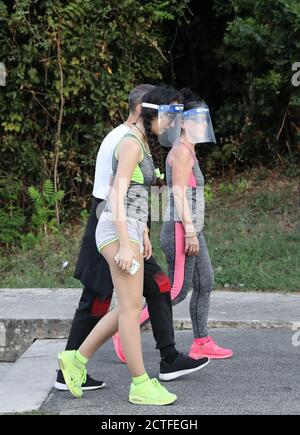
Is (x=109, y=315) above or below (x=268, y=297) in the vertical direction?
above

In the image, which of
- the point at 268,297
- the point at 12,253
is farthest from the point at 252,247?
the point at 12,253

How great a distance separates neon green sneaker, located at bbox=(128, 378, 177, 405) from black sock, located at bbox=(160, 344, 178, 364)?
14.4 inches

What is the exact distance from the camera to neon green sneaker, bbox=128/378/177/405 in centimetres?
471

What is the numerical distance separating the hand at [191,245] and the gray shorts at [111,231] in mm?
820

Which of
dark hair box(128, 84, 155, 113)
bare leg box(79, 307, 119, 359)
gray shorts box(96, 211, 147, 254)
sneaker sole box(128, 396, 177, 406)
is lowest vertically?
sneaker sole box(128, 396, 177, 406)

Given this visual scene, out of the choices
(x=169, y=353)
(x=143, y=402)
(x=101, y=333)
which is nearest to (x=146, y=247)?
(x=101, y=333)

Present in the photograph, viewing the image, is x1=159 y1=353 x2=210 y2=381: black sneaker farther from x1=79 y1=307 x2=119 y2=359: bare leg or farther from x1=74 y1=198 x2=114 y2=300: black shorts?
x1=74 y1=198 x2=114 y2=300: black shorts

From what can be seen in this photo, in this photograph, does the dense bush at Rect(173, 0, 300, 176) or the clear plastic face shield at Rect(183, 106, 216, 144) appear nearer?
the clear plastic face shield at Rect(183, 106, 216, 144)

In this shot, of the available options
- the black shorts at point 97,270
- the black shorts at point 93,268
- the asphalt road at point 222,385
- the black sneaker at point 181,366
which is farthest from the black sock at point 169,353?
the black shorts at point 93,268

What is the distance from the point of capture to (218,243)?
8.95 metres

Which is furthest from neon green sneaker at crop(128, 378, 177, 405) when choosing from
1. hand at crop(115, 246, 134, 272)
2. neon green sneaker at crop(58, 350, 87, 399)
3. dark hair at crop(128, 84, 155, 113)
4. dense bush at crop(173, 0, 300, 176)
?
dense bush at crop(173, 0, 300, 176)

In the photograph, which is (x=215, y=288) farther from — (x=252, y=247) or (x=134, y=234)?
(x=134, y=234)

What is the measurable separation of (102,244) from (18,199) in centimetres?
550

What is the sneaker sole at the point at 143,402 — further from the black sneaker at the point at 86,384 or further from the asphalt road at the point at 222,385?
the black sneaker at the point at 86,384
